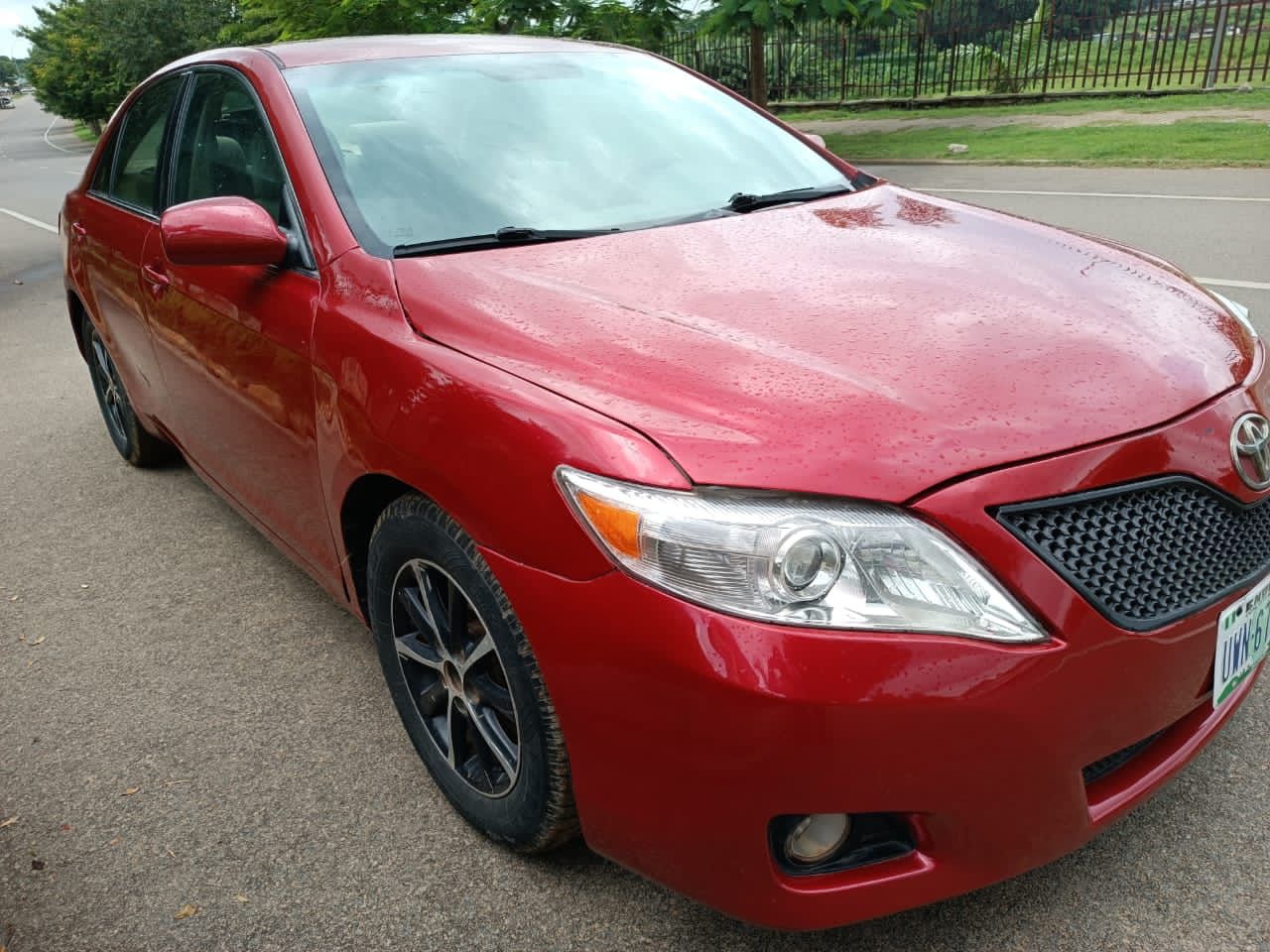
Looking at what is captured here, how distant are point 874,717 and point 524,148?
1.79 metres

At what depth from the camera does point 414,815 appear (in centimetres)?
242

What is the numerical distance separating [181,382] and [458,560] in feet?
5.91

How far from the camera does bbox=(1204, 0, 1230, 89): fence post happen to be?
57.3ft

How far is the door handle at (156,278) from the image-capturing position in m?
3.35

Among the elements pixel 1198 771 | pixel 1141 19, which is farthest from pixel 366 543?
pixel 1141 19

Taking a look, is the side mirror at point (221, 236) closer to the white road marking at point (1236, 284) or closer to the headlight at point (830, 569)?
the headlight at point (830, 569)

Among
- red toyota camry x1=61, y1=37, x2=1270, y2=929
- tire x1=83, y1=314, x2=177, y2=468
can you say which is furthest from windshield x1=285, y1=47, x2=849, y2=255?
tire x1=83, y1=314, x2=177, y2=468

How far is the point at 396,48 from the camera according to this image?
10.4 feet

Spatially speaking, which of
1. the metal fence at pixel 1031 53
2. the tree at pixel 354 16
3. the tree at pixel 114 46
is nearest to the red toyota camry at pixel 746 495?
the tree at pixel 354 16

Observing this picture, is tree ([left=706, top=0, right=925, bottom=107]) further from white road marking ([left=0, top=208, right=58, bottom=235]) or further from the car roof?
the car roof

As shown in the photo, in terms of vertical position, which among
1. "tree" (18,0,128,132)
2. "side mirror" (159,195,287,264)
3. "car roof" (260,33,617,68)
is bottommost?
→ "tree" (18,0,128,132)

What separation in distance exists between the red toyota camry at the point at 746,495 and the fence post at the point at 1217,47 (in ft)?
58.6

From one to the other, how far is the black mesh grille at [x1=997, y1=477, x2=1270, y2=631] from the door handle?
8.71 ft

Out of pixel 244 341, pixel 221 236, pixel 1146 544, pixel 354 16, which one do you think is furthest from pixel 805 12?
pixel 1146 544
